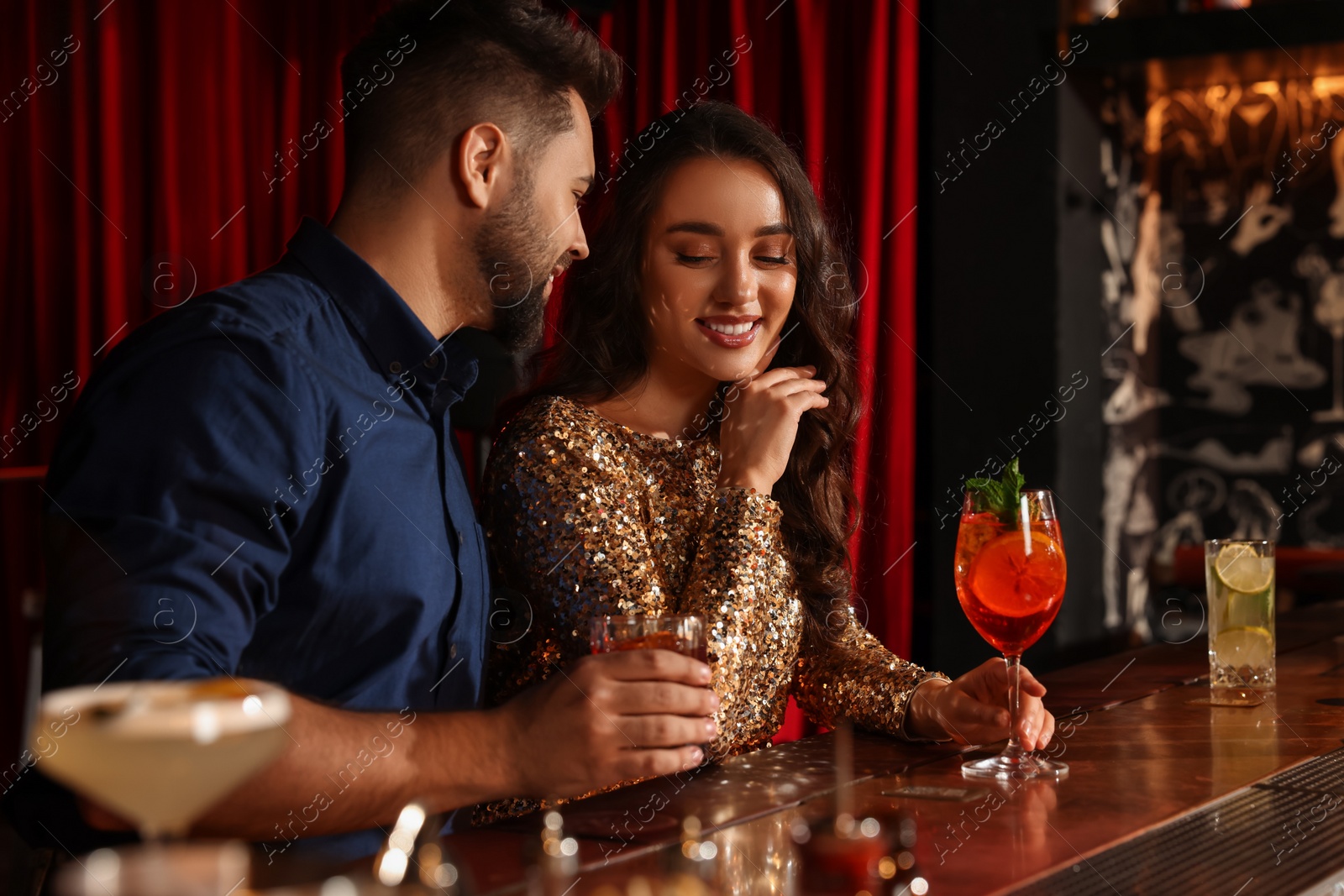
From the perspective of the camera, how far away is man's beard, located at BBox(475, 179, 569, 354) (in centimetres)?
161

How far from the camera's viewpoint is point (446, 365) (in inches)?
60.1

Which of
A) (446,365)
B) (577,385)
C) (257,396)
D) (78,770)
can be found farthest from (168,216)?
(78,770)

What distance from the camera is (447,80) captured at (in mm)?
1597

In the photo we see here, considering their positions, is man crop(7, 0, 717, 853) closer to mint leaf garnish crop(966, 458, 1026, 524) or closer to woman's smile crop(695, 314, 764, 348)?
woman's smile crop(695, 314, 764, 348)

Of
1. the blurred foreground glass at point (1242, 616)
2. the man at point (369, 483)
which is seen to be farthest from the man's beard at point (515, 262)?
the blurred foreground glass at point (1242, 616)

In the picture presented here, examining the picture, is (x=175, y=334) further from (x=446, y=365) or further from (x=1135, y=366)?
(x=1135, y=366)

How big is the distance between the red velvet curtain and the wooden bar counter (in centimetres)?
211

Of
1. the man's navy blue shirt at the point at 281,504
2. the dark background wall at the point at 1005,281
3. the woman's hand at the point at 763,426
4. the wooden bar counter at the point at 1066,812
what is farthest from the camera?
the dark background wall at the point at 1005,281

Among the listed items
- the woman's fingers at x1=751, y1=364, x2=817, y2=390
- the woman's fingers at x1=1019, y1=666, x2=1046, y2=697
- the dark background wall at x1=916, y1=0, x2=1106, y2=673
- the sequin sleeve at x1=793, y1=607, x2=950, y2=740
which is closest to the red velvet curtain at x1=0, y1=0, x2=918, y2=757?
the dark background wall at x1=916, y1=0, x2=1106, y2=673

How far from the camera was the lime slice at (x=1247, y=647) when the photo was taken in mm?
1658

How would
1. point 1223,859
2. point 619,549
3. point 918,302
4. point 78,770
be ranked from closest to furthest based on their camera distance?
point 78,770
point 1223,859
point 619,549
point 918,302

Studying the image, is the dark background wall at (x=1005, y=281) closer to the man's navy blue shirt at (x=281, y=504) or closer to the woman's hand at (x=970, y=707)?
the woman's hand at (x=970, y=707)

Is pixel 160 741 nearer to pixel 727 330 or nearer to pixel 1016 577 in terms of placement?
pixel 1016 577

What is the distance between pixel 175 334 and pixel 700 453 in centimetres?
92
